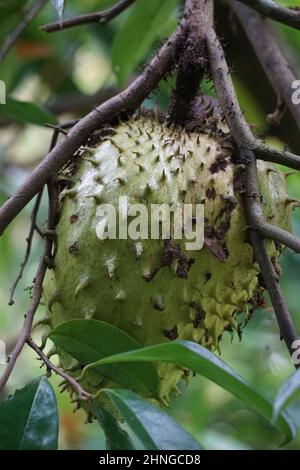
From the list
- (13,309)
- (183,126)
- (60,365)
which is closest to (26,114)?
(183,126)

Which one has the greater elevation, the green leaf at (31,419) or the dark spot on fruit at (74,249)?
the dark spot on fruit at (74,249)

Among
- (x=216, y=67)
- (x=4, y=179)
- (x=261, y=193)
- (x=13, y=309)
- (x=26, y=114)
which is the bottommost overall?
(x=13, y=309)

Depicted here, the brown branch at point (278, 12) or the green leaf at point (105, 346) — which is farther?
the brown branch at point (278, 12)

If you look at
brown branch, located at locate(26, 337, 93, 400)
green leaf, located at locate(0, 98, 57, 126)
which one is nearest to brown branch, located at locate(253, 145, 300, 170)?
brown branch, located at locate(26, 337, 93, 400)

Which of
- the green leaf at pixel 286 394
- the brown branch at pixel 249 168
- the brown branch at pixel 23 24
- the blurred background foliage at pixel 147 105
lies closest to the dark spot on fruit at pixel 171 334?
the brown branch at pixel 249 168

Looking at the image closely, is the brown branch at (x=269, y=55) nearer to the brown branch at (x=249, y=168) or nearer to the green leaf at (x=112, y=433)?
the brown branch at (x=249, y=168)
